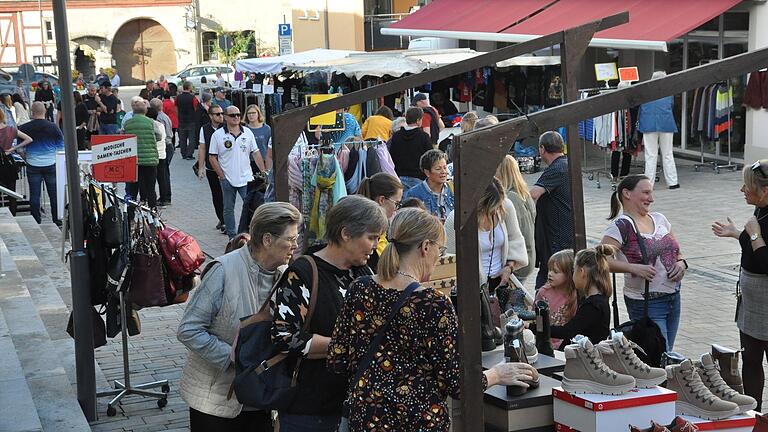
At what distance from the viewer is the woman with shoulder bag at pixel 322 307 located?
4.59 m

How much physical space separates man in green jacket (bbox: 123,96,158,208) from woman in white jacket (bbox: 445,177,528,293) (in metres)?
9.28

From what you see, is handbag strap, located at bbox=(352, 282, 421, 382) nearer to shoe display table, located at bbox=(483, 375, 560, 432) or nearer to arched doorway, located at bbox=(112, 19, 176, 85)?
shoe display table, located at bbox=(483, 375, 560, 432)

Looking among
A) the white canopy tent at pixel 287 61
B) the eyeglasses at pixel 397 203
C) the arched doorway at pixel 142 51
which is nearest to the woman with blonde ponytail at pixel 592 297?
the eyeglasses at pixel 397 203

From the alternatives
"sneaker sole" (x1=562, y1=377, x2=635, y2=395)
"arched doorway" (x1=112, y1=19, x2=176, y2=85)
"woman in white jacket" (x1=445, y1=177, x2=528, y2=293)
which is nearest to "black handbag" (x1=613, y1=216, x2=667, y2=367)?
"sneaker sole" (x1=562, y1=377, x2=635, y2=395)

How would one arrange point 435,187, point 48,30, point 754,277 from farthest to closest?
1. point 48,30
2. point 435,187
3. point 754,277

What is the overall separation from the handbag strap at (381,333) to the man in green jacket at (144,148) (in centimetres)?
1231

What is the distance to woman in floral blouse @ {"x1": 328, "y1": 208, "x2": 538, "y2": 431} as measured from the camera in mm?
4098

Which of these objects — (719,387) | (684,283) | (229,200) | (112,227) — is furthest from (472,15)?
(719,387)

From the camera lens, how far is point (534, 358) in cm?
505

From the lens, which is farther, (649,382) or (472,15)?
(472,15)

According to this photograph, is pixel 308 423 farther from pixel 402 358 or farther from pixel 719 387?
pixel 719 387

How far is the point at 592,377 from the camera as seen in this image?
178 inches

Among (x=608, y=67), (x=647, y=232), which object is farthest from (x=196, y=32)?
(x=647, y=232)

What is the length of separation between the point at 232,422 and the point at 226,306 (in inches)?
23.4
